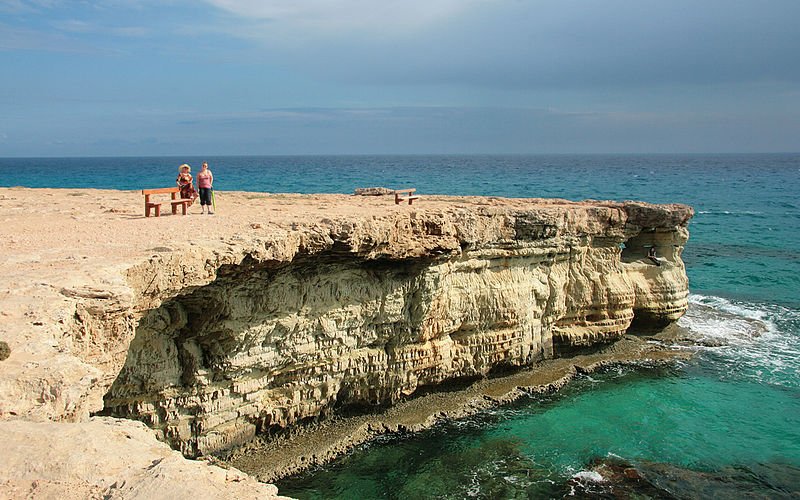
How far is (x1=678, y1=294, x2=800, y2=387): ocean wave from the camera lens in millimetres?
19125

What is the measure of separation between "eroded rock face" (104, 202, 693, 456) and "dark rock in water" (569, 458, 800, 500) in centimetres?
472

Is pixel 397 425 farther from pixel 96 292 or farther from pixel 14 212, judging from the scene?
pixel 14 212

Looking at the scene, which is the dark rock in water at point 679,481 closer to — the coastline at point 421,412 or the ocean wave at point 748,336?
the coastline at point 421,412

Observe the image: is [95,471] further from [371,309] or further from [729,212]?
[729,212]

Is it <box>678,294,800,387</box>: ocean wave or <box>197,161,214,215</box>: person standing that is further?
<box>678,294,800,387</box>: ocean wave

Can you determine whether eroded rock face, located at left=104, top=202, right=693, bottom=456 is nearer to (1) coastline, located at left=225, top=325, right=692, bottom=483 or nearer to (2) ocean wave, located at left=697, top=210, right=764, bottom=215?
(1) coastline, located at left=225, top=325, right=692, bottom=483

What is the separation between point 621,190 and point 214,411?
73.1 m

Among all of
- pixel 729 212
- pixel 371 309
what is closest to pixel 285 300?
pixel 371 309

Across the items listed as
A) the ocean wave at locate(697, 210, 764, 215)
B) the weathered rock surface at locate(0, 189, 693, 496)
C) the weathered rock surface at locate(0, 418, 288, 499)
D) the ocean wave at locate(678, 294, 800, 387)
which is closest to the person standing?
the weathered rock surface at locate(0, 189, 693, 496)

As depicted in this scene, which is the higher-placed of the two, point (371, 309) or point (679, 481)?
point (371, 309)

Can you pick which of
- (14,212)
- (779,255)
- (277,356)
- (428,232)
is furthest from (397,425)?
(779,255)

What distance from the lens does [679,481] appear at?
512 inches

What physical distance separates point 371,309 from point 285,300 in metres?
2.40

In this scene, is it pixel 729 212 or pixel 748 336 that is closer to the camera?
pixel 748 336
